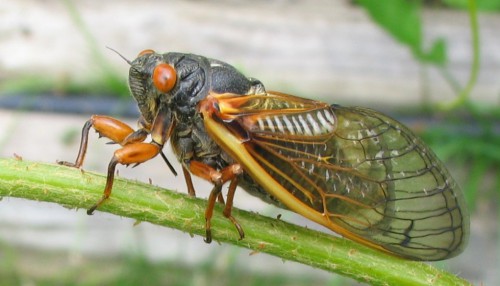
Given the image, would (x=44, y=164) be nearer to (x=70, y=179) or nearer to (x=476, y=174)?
(x=70, y=179)

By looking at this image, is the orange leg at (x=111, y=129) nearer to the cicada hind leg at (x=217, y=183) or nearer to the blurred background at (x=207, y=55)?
the cicada hind leg at (x=217, y=183)

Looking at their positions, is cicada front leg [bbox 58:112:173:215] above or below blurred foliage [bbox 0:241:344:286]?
above

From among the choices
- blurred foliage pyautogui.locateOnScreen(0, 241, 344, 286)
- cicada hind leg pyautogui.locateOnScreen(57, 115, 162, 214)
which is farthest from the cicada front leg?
blurred foliage pyautogui.locateOnScreen(0, 241, 344, 286)

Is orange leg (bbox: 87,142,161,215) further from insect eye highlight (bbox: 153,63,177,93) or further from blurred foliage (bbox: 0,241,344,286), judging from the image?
blurred foliage (bbox: 0,241,344,286)

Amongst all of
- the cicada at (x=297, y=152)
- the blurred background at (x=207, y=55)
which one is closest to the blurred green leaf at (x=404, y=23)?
the blurred background at (x=207, y=55)

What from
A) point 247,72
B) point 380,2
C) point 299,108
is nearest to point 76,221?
point 247,72

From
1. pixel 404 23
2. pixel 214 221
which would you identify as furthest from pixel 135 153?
pixel 404 23
